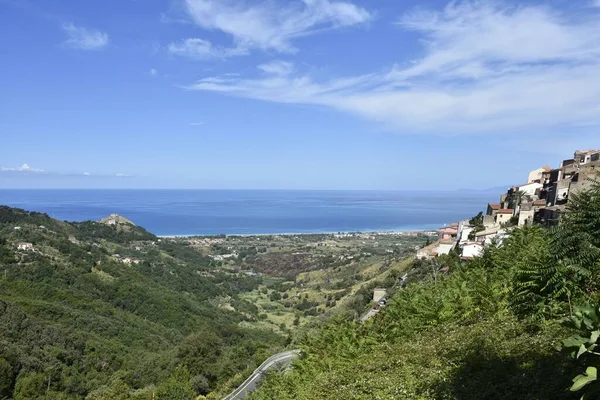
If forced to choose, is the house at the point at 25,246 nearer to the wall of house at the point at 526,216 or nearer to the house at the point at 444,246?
the house at the point at 444,246

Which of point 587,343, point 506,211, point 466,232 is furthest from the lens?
point 466,232

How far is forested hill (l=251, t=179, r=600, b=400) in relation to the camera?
18.0 feet

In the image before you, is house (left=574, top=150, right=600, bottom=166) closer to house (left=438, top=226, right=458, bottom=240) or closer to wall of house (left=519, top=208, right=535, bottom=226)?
wall of house (left=519, top=208, right=535, bottom=226)

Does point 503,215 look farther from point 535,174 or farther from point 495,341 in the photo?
point 495,341

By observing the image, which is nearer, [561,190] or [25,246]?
[561,190]

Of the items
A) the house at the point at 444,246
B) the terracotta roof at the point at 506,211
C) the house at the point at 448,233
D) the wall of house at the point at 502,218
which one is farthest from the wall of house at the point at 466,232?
the house at the point at 448,233

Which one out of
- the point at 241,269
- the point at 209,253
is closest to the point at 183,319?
the point at 241,269

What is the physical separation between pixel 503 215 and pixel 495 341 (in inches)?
1197

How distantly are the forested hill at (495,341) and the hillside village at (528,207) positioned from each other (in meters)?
13.5

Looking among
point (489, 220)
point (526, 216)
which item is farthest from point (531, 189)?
point (526, 216)

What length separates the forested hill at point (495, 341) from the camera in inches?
215

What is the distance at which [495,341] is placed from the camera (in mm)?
7914

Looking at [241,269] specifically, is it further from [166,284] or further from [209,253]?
[166,284]

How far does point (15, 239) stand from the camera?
242 feet
